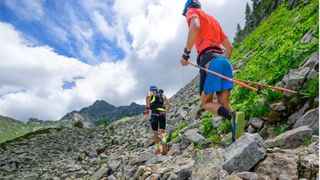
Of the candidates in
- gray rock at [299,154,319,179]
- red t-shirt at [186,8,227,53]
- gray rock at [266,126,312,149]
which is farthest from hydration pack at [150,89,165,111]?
gray rock at [299,154,319,179]

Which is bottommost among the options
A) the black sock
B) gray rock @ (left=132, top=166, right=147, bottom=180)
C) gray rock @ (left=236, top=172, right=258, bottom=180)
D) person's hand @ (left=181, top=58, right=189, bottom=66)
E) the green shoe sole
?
gray rock @ (left=236, top=172, right=258, bottom=180)

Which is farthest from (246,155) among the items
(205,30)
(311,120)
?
(205,30)

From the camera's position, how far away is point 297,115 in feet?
21.2

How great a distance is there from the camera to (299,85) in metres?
6.75

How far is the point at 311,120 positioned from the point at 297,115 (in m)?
0.80

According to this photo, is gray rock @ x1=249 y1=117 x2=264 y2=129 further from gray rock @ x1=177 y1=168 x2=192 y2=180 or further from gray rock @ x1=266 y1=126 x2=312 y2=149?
gray rock @ x1=177 y1=168 x2=192 y2=180

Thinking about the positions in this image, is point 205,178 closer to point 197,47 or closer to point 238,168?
point 238,168

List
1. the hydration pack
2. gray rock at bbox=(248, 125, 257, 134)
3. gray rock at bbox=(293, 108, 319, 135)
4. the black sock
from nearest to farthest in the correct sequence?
1. gray rock at bbox=(293, 108, 319, 135)
2. the black sock
3. gray rock at bbox=(248, 125, 257, 134)
4. the hydration pack

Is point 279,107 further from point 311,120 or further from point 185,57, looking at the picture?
point 185,57

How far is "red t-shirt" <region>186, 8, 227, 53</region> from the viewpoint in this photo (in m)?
6.25

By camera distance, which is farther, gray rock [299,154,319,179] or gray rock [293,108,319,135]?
gray rock [293,108,319,135]

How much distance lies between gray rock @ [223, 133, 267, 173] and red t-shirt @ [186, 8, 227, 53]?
2343 millimetres

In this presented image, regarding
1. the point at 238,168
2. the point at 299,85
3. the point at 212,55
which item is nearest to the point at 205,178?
the point at 238,168

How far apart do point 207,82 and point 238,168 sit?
6.80 ft
